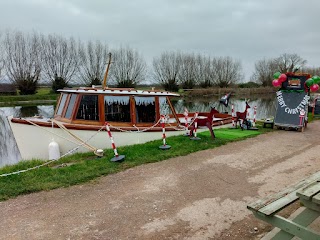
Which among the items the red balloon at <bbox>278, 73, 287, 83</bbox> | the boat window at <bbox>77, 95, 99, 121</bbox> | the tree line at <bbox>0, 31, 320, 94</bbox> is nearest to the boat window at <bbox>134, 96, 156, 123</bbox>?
the boat window at <bbox>77, 95, 99, 121</bbox>

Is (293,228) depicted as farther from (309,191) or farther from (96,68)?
(96,68)

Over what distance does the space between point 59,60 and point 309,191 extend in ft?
147

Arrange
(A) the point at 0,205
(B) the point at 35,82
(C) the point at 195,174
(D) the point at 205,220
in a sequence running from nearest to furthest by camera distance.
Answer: (D) the point at 205,220
(A) the point at 0,205
(C) the point at 195,174
(B) the point at 35,82

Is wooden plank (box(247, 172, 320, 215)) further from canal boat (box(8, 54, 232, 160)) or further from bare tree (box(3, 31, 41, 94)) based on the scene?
bare tree (box(3, 31, 41, 94))

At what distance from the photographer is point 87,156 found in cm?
737

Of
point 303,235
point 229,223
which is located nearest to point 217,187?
point 229,223

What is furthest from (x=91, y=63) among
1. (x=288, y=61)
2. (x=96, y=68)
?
(x=288, y=61)

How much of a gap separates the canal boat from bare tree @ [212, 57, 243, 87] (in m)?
44.0

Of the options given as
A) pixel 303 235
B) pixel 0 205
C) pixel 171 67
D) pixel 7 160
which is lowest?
pixel 7 160

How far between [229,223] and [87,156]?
465 centimetres

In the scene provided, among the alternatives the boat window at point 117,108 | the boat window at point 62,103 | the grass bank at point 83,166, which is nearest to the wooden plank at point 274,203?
the grass bank at point 83,166

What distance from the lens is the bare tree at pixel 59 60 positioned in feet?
138

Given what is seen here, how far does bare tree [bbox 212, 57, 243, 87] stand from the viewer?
51.8 meters

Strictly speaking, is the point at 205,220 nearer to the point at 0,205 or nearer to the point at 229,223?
the point at 229,223
